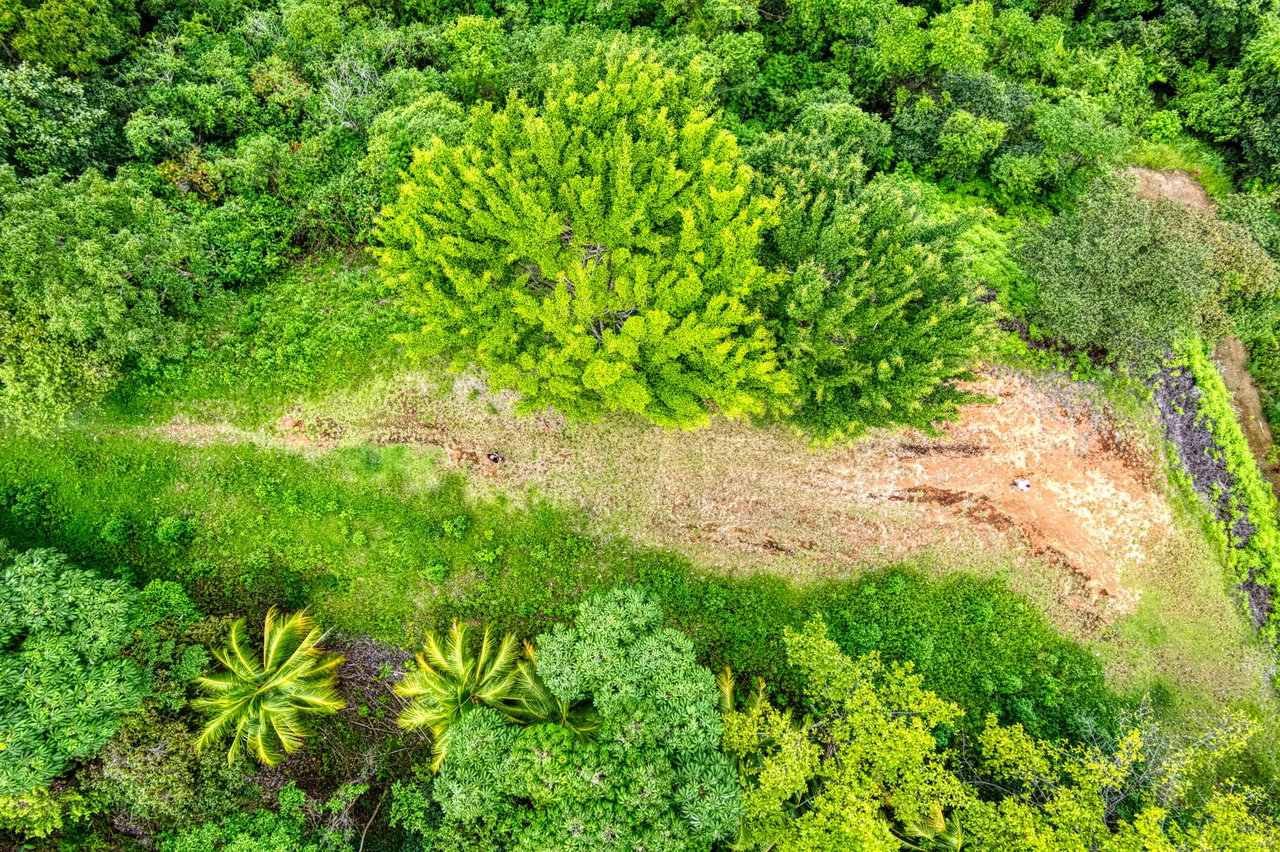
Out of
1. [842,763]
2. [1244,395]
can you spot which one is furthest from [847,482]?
[1244,395]

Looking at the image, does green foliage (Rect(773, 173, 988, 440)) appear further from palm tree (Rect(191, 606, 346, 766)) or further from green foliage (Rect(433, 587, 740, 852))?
palm tree (Rect(191, 606, 346, 766))

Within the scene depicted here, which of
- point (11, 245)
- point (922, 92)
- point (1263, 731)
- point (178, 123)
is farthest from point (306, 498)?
point (1263, 731)

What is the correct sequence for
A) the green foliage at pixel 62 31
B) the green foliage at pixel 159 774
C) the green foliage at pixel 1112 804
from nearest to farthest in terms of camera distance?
the green foliage at pixel 1112 804, the green foliage at pixel 159 774, the green foliage at pixel 62 31

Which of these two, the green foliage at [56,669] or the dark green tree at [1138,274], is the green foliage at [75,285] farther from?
the dark green tree at [1138,274]

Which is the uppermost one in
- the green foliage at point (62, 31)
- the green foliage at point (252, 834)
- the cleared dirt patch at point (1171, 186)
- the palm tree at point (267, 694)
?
the green foliage at point (62, 31)

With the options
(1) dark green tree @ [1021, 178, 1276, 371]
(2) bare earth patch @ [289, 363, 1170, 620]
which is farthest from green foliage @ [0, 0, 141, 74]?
(1) dark green tree @ [1021, 178, 1276, 371]

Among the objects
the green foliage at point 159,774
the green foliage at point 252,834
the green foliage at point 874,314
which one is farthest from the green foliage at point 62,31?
the green foliage at point 252,834
